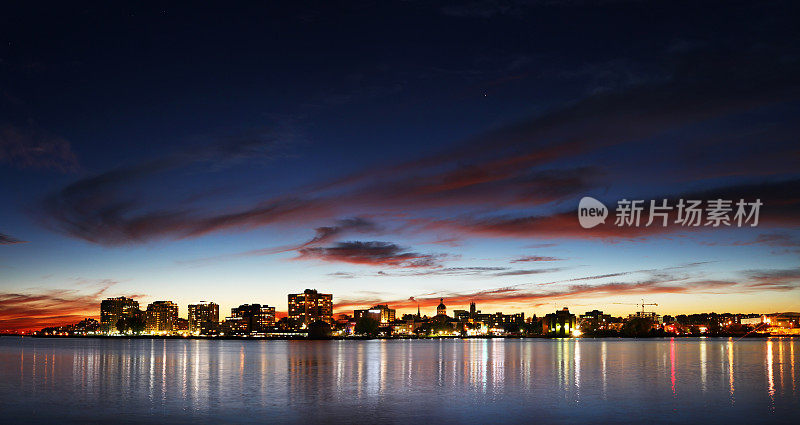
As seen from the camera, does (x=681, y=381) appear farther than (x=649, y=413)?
Yes

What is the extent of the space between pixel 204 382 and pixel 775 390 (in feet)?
155

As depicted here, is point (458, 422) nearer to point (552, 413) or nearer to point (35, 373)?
point (552, 413)

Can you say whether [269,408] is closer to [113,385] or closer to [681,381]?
[113,385]

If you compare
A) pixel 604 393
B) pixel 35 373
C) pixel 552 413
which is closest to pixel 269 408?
pixel 552 413

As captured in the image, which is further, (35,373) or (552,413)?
(35,373)

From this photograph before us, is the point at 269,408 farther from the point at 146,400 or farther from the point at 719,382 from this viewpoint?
the point at 719,382

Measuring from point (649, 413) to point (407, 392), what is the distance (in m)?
18.3

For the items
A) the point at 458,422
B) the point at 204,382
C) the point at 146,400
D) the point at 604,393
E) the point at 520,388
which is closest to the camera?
the point at 458,422

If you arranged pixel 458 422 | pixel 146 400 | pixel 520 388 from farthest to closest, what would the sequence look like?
pixel 520 388 < pixel 146 400 < pixel 458 422

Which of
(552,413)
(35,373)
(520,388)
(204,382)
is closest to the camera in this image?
(552,413)

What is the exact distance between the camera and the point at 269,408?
40.4 metres

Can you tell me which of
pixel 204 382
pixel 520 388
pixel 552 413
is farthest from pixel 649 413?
pixel 204 382

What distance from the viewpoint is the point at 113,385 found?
5659 cm

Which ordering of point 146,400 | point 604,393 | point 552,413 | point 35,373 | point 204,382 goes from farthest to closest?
point 35,373
point 204,382
point 604,393
point 146,400
point 552,413
